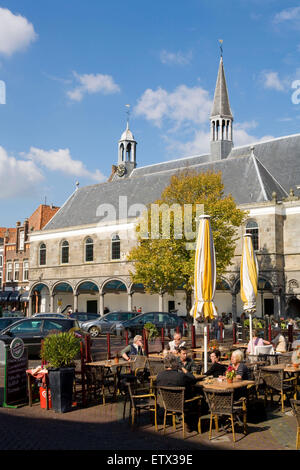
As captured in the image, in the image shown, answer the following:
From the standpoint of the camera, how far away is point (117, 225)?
137 ft

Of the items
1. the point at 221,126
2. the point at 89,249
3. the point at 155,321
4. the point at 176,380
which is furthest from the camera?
the point at 221,126

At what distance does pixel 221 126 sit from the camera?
44656 mm

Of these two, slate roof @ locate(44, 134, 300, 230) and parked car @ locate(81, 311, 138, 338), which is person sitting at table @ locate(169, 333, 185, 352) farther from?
slate roof @ locate(44, 134, 300, 230)

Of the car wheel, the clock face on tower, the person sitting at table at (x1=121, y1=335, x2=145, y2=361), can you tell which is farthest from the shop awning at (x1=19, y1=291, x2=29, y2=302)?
the person sitting at table at (x1=121, y1=335, x2=145, y2=361)

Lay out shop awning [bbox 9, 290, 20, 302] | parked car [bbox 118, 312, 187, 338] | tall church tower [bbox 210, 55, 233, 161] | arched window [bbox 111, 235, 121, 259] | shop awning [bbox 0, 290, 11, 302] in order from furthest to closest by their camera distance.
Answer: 1. shop awning [bbox 0, 290, 11, 302]
2. shop awning [bbox 9, 290, 20, 302]
3. tall church tower [bbox 210, 55, 233, 161]
4. arched window [bbox 111, 235, 121, 259]
5. parked car [bbox 118, 312, 187, 338]

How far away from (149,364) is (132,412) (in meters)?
1.91

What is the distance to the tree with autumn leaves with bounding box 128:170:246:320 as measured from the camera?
27.5 m

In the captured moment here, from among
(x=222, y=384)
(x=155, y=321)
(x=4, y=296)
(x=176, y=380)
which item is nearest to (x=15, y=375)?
(x=176, y=380)

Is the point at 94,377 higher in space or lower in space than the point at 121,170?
lower

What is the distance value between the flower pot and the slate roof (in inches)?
954

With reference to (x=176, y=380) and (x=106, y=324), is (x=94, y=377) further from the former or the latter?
(x=106, y=324)

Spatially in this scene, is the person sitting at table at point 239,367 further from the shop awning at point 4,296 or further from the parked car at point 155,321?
the shop awning at point 4,296

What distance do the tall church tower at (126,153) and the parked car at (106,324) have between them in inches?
1016

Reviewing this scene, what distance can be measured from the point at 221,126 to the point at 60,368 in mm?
38156
